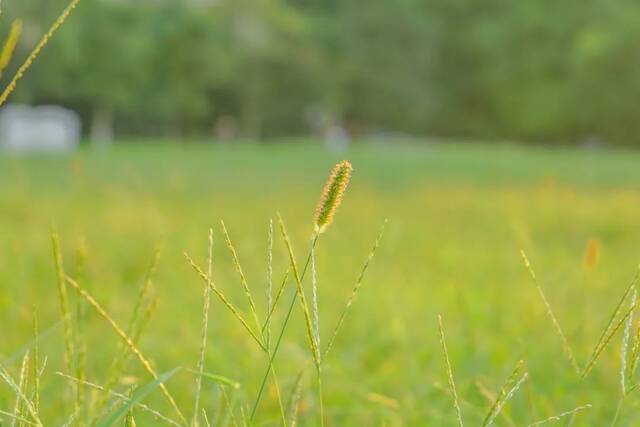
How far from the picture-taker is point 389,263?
13.6 feet

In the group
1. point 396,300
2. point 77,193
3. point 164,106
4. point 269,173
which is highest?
point 396,300

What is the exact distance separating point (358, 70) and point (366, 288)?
36.7 m

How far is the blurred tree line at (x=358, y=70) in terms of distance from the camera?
29750mm

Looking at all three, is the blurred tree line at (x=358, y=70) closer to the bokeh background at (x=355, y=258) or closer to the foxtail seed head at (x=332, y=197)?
the bokeh background at (x=355, y=258)

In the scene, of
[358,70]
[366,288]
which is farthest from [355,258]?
[358,70]

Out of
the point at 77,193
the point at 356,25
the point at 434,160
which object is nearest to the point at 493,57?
the point at 356,25

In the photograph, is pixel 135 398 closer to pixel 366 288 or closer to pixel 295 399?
pixel 295 399

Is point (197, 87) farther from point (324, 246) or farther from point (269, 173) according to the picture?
point (324, 246)

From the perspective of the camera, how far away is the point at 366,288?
3205 mm

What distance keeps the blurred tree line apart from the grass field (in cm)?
1999

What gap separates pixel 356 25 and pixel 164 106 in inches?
412

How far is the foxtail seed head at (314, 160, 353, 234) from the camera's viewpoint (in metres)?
0.58

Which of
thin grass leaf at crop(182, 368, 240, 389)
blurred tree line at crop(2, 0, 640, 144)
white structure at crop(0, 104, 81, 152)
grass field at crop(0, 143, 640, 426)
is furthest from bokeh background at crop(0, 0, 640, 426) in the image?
white structure at crop(0, 104, 81, 152)

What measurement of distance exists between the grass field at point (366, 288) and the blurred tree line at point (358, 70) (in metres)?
20.0
